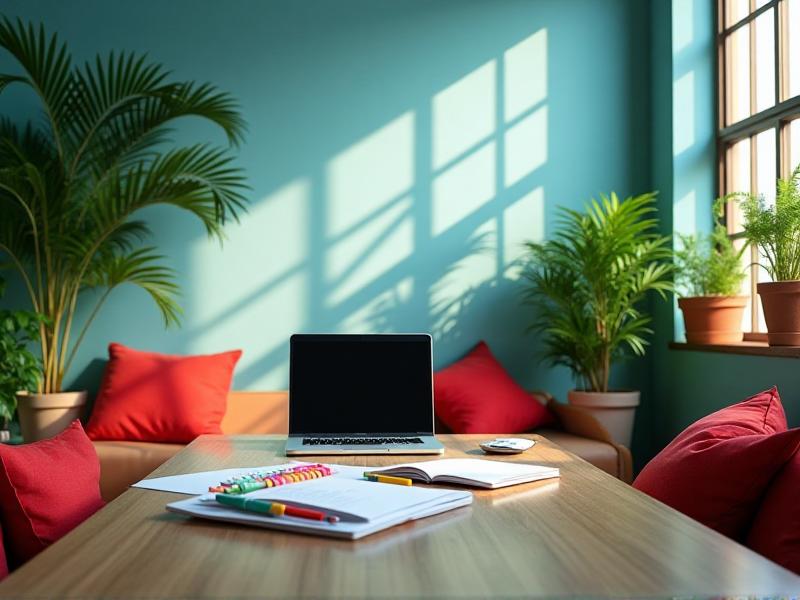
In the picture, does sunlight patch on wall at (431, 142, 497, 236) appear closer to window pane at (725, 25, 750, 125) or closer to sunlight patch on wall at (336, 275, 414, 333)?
sunlight patch on wall at (336, 275, 414, 333)

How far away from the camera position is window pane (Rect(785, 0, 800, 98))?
11.7 feet

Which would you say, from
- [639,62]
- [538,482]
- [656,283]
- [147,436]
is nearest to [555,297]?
[656,283]

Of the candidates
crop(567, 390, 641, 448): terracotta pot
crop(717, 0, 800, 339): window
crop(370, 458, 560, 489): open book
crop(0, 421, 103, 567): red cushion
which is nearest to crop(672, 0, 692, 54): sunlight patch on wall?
crop(717, 0, 800, 339): window

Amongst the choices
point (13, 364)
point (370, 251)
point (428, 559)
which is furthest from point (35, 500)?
point (370, 251)

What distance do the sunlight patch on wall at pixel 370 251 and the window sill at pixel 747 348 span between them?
1.44m

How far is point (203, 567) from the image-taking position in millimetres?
1136

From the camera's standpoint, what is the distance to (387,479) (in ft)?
5.59

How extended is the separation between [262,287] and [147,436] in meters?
0.94

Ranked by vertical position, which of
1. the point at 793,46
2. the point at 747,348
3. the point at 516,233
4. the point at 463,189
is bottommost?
the point at 747,348

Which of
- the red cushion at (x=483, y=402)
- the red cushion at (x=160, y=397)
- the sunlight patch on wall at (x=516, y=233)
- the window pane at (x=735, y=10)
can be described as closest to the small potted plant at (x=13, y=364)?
the red cushion at (x=160, y=397)

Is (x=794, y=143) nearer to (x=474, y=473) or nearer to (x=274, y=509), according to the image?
(x=474, y=473)

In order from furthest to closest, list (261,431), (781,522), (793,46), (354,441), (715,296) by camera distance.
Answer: (261,431) < (715,296) < (793,46) < (354,441) < (781,522)

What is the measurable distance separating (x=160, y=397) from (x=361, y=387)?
5.56ft

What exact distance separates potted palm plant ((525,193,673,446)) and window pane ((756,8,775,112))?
2.13ft
